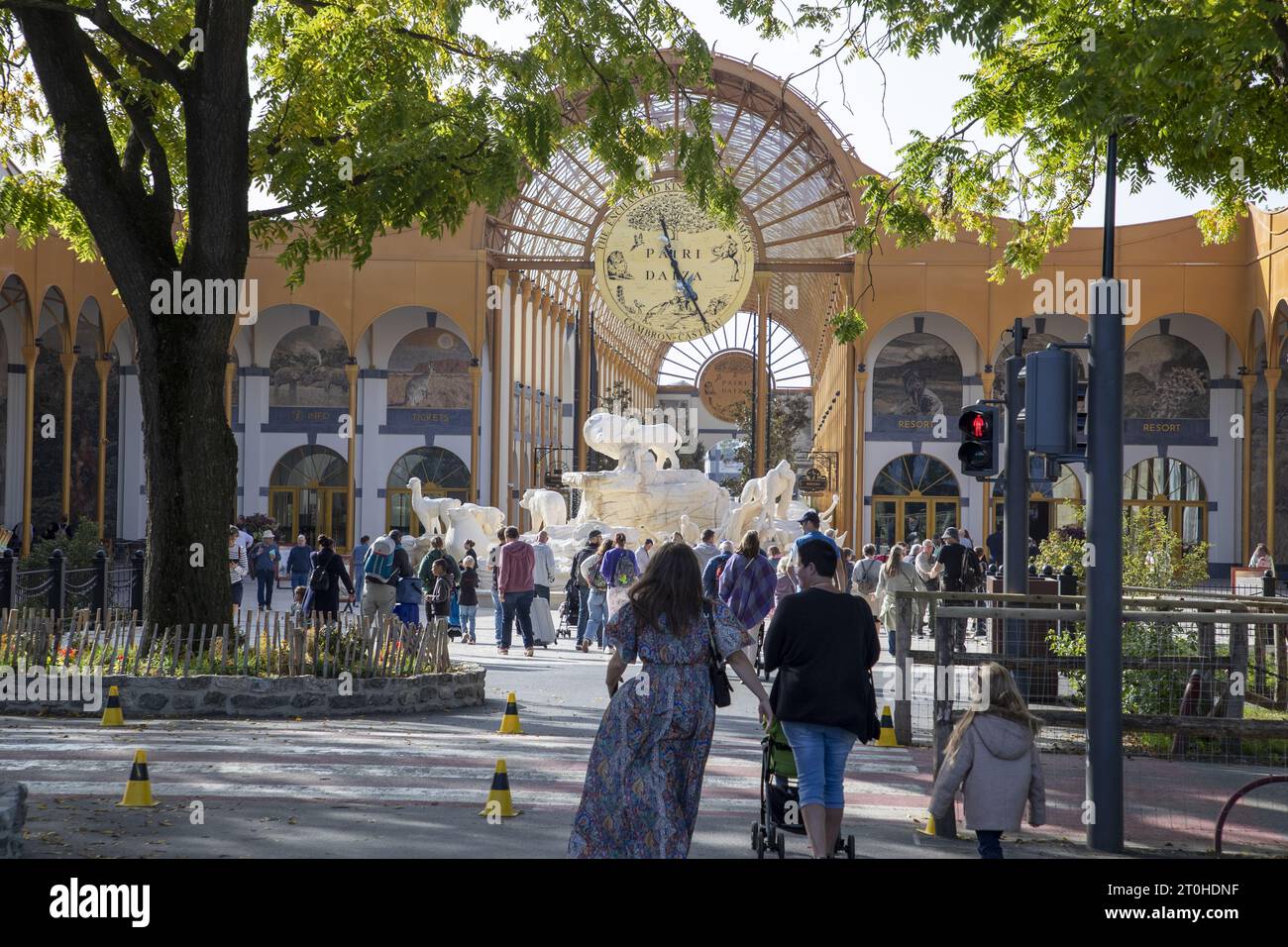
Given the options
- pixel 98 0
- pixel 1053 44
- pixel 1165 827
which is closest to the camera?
pixel 1165 827

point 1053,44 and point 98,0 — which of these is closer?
point 1053,44

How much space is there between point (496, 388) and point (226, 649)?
3104 centimetres

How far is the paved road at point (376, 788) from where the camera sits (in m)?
7.63

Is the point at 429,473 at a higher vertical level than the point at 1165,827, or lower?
higher

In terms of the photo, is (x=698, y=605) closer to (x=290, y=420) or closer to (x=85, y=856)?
(x=85, y=856)

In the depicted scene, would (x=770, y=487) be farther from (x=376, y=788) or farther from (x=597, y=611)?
(x=376, y=788)

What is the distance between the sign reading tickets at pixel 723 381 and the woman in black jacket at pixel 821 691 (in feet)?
243

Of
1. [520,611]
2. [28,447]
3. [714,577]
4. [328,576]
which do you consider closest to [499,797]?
[714,577]

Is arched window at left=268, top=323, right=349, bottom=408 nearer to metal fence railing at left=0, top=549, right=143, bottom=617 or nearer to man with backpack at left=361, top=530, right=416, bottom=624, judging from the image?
metal fence railing at left=0, top=549, right=143, bottom=617

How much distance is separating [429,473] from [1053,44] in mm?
33830

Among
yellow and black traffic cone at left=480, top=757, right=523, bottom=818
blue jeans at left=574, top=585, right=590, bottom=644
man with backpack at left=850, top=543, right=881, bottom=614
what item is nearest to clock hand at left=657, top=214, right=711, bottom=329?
blue jeans at left=574, top=585, right=590, bottom=644

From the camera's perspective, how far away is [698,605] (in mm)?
6441

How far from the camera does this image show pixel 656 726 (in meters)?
6.27

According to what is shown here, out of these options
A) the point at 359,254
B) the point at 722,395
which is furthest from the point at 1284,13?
the point at 722,395
